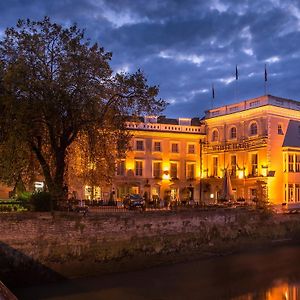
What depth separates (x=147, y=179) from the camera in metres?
52.6

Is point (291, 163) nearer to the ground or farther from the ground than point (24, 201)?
farther from the ground

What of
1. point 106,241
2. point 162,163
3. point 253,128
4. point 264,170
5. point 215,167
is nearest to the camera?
point 106,241

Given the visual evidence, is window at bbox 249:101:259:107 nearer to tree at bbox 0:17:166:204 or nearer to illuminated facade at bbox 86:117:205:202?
illuminated facade at bbox 86:117:205:202

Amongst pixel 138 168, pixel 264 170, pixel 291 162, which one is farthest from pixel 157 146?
pixel 291 162

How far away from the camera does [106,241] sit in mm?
23922

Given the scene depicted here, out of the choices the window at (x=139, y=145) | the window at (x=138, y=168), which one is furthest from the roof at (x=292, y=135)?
the window at (x=138, y=168)

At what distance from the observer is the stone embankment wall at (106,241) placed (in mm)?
20453

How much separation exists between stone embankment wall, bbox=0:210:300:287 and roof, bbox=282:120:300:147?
758 inches

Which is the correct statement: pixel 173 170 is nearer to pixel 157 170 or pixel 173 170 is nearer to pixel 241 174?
pixel 157 170

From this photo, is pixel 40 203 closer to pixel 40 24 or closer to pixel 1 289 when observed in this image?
pixel 40 24

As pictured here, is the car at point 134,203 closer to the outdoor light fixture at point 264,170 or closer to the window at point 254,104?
the outdoor light fixture at point 264,170

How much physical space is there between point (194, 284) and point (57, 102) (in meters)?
11.8

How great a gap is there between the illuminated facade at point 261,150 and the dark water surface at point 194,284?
21.5m

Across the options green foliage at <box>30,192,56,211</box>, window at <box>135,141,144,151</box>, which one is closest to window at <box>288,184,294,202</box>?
window at <box>135,141,144,151</box>
